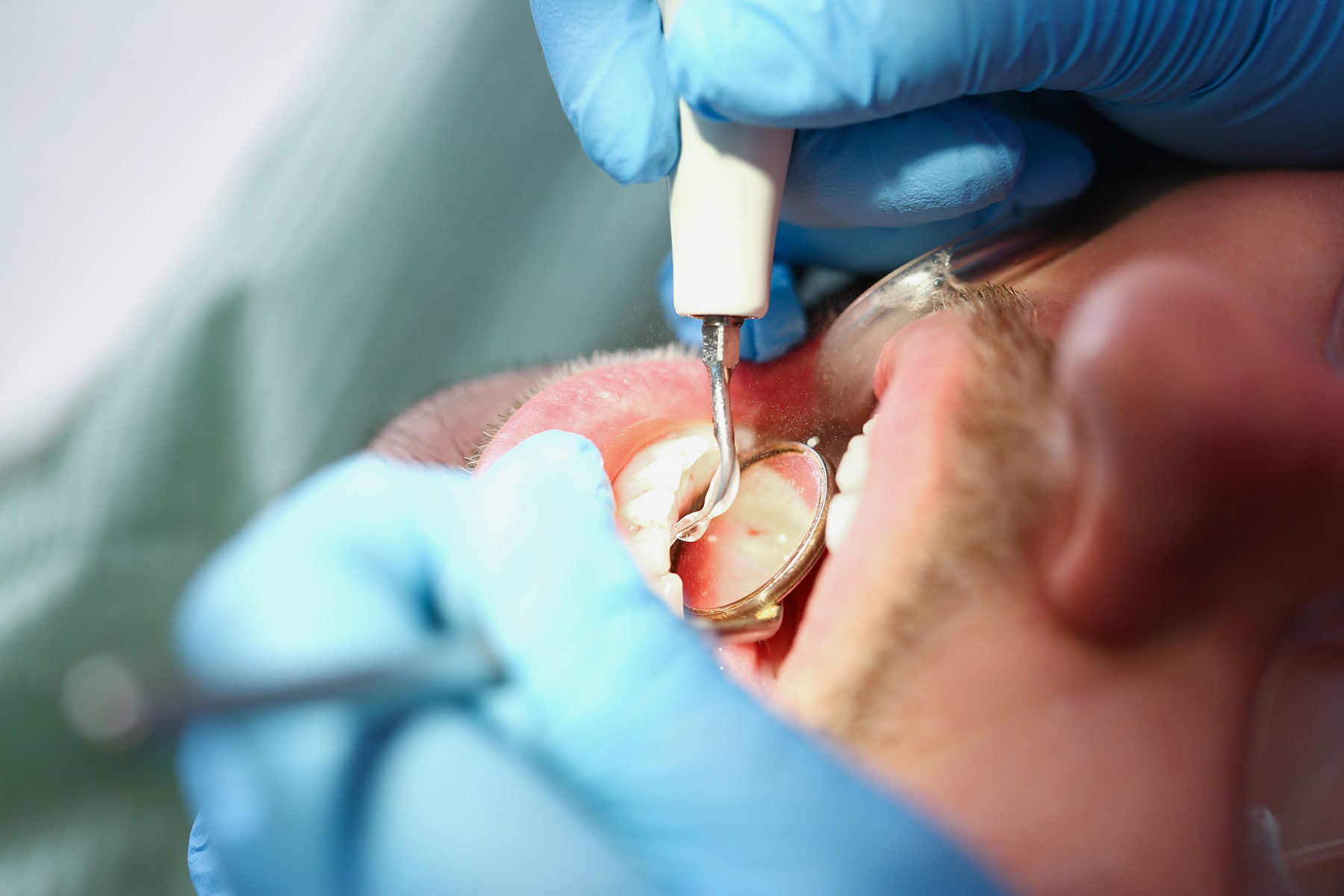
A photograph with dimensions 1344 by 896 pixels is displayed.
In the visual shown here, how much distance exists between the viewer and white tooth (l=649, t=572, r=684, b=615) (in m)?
0.79

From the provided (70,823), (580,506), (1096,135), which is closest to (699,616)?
(580,506)

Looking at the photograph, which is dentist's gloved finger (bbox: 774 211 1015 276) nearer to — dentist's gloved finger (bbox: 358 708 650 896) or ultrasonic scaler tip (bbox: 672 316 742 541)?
ultrasonic scaler tip (bbox: 672 316 742 541)

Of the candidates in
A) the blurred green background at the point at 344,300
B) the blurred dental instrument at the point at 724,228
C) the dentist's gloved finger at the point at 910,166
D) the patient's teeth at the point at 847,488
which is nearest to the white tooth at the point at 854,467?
the patient's teeth at the point at 847,488

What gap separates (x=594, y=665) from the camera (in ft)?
1.67

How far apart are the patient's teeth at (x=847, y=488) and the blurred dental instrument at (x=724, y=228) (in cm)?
10

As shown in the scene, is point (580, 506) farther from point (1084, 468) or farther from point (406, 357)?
point (406, 357)

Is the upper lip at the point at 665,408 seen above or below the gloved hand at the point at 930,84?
below

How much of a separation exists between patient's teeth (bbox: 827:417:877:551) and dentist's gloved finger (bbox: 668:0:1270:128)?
0.27 meters

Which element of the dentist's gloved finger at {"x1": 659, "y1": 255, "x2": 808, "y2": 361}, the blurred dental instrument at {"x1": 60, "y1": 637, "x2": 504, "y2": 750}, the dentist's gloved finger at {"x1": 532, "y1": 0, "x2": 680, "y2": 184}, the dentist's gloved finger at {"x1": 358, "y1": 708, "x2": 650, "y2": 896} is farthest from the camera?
the dentist's gloved finger at {"x1": 659, "y1": 255, "x2": 808, "y2": 361}

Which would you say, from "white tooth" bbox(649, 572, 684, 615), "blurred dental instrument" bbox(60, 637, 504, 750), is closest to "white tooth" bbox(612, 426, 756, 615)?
"white tooth" bbox(649, 572, 684, 615)

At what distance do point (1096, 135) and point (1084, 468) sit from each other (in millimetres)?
750

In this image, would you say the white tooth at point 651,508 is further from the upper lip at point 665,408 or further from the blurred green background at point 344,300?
the blurred green background at point 344,300

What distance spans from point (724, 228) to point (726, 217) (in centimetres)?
1

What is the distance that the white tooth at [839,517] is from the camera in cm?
72
